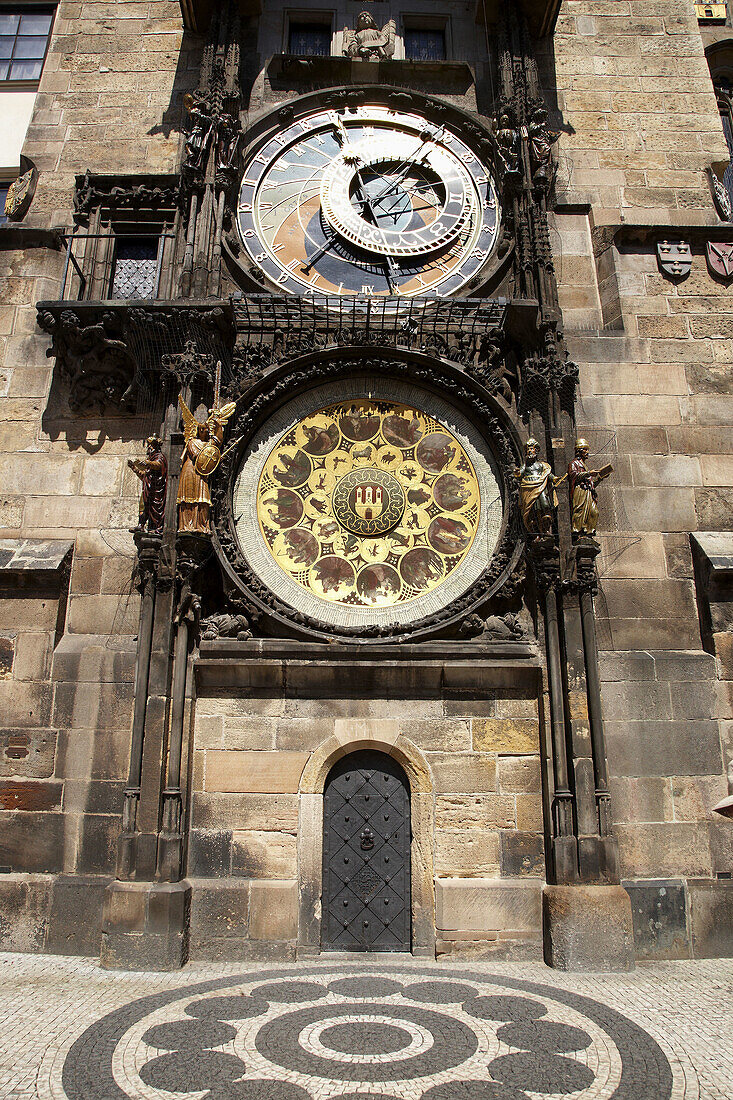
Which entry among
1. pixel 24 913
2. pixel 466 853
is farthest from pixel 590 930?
pixel 24 913

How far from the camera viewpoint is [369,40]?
10.8 m

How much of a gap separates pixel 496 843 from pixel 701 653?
10.0ft

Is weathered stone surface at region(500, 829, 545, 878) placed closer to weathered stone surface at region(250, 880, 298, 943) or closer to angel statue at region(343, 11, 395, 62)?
weathered stone surface at region(250, 880, 298, 943)

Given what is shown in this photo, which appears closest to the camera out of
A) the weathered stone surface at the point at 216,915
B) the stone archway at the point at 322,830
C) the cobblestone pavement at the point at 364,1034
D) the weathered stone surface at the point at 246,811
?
the cobblestone pavement at the point at 364,1034

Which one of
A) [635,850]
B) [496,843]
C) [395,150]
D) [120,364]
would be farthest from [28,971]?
Result: [395,150]

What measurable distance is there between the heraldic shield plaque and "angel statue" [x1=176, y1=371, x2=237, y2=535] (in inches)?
22.3

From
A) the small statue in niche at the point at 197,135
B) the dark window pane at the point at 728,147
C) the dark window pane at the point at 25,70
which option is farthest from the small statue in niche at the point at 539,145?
the dark window pane at the point at 25,70

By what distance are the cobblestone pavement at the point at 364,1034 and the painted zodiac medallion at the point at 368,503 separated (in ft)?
12.3

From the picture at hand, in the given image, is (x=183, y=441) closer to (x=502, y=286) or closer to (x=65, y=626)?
(x=65, y=626)

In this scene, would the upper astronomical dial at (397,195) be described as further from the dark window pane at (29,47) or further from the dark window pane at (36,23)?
the dark window pane at (36,23)

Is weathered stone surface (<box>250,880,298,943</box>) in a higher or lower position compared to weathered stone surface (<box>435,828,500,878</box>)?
lower

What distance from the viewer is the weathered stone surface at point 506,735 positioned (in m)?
7.71

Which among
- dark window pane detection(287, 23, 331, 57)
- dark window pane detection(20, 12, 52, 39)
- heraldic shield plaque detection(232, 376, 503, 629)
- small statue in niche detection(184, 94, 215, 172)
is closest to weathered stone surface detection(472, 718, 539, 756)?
heraldic shield plaque detection(232, 376, 503, 629)

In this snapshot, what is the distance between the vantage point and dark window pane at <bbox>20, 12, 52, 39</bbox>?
470 inches
